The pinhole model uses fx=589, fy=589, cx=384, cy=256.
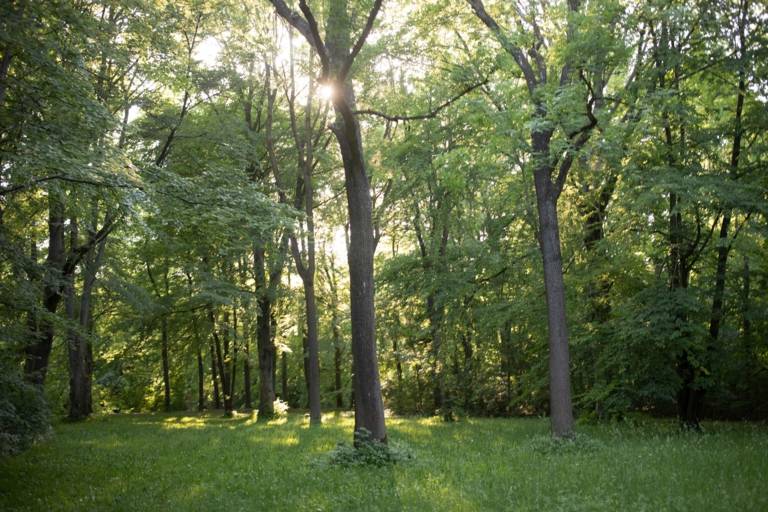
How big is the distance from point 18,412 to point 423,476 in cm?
848

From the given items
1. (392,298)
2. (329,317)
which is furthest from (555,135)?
(329,317)

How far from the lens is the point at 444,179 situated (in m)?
12.5

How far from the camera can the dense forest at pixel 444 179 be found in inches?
456

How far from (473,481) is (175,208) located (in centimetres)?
729

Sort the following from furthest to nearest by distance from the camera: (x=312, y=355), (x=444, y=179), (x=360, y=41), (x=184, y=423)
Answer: (x=184, y=423) → (x=312, y=355) → (x=444, y=179) → (x=360, y=41)

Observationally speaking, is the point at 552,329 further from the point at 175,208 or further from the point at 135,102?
the point at 135,102

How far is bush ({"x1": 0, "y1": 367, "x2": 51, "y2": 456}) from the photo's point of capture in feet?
35.6

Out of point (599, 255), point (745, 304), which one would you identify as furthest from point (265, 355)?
point (745, 304)

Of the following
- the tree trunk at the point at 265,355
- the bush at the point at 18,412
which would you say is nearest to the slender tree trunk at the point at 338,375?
the tree trunk at the point at 265,355

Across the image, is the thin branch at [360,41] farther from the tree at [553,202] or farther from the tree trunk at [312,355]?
the tree trunk at [312,355]

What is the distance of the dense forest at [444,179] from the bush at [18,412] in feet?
0.22

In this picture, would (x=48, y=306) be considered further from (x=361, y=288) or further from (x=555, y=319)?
(x=555, y=319)

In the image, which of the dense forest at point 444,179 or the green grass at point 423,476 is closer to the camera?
the green grass at point 423,476

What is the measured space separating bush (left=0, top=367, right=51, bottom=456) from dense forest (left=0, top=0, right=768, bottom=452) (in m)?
0.07
